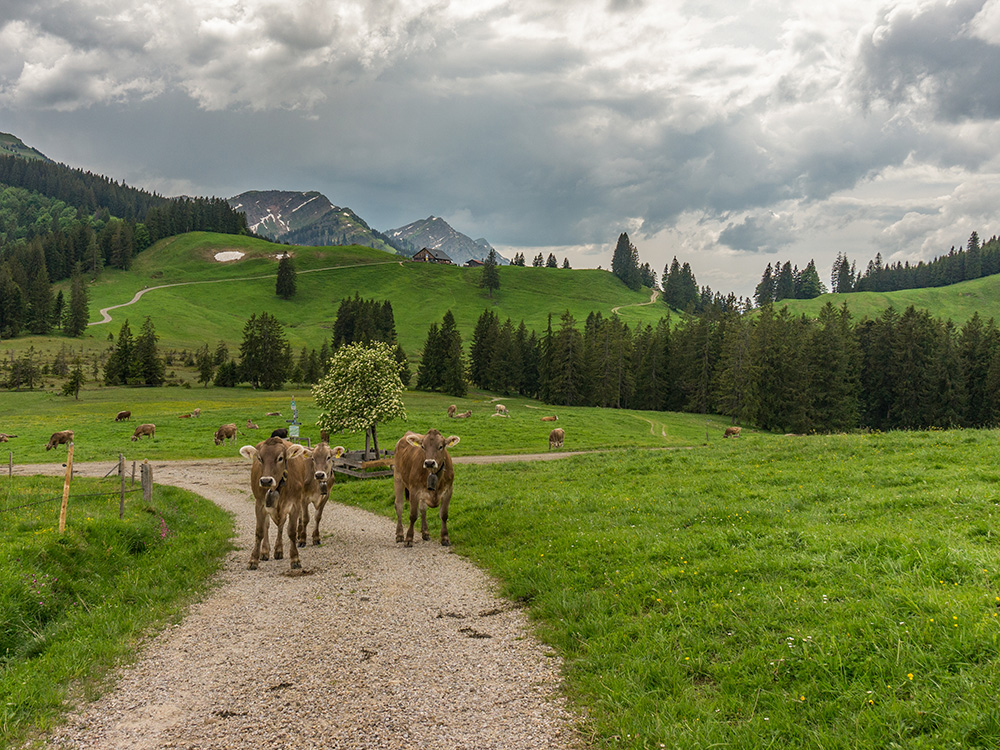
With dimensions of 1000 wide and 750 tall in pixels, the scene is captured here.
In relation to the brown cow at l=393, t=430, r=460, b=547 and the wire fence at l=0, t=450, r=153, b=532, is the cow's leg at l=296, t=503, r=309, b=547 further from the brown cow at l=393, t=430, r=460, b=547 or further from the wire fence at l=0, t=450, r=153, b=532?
the wire fence at l=0, t=450, r=153, b=532

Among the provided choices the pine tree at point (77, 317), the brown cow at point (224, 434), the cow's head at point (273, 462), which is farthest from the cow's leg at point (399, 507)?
the pine tree at point (77, 317)

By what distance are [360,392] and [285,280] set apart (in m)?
164

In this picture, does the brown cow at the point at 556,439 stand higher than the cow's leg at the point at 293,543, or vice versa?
the cow's leg at the point at 293,543

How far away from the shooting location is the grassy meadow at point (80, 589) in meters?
6.64

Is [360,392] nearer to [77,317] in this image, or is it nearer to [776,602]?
[776,602]

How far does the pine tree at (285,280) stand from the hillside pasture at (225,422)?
10783cm

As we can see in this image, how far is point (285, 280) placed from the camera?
177 m

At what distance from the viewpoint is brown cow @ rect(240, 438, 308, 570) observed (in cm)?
1212

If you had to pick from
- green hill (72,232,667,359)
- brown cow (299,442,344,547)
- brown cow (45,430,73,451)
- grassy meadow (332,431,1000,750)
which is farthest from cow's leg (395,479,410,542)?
green hill (72,232,667,359)

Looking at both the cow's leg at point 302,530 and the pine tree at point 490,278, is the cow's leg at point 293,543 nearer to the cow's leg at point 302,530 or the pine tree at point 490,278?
the cow's leg at point 302,530

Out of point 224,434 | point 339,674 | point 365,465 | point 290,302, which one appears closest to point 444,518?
point 339,674

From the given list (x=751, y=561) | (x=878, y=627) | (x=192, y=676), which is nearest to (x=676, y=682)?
(x=878, y=627)

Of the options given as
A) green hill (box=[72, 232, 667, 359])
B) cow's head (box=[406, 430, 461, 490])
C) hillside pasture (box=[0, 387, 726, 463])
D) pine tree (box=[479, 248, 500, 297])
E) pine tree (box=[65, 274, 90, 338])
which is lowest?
hillside pasture (box=[0, 387, 726, 463])

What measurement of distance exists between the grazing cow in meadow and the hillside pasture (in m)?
23.1
